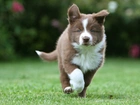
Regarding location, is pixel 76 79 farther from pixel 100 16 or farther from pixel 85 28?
pixel 100 16

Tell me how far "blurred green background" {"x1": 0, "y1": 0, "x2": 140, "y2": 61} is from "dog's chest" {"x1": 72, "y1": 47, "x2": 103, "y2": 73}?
10.5 metres

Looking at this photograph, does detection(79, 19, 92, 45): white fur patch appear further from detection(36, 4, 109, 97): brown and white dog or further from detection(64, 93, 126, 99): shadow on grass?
detection(64, 93, 126, 99): shadow on grass

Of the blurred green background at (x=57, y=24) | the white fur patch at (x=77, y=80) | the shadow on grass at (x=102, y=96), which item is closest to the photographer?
the white fur patch at (x=77, y=80)

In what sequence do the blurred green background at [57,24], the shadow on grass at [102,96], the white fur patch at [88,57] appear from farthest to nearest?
the blurred green background at [57,24] → the shadow on grass at [102,96] → the white fur patch at [88,57]

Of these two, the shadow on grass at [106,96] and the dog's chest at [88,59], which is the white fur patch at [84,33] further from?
the shadow on grass at [106,96]

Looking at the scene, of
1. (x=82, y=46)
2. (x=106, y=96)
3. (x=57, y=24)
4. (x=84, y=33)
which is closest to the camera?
(x=84, y=33)

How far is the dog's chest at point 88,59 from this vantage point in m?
6.54

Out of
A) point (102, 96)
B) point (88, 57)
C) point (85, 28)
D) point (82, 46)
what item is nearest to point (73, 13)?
point (85, 28)

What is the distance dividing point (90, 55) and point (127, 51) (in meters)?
12.5

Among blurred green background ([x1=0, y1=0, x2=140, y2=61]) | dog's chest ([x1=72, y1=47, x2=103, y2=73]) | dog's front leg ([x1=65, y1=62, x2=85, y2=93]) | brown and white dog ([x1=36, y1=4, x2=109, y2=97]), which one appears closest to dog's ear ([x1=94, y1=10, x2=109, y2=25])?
brown and white dog ([x1=36, y1=4, x2=109, y2=97])

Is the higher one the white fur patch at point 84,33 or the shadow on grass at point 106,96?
the white fur patch at point 84,33

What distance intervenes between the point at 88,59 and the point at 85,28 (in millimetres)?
446

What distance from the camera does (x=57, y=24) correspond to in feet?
58.2

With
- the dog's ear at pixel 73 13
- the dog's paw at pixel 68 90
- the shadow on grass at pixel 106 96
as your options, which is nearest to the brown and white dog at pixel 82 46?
the dog's ear at pixel 73 13
